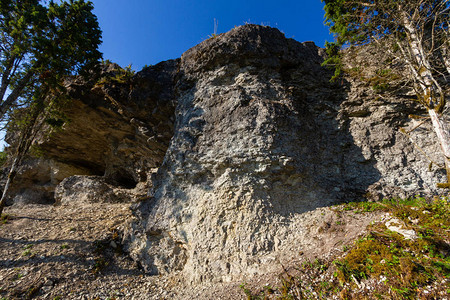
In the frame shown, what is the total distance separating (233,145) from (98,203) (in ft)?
34.5

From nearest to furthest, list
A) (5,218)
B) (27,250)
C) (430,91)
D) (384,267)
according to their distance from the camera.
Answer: (384,267) < (430,91) < (27,250) < (5,218)

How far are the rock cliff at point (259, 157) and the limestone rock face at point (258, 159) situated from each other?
0.14 feet

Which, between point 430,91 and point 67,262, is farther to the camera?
point 67,262

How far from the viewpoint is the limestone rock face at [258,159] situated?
7.48m

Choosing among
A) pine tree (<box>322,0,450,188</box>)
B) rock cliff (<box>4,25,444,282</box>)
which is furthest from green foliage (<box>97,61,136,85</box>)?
pine tree (<box>322,0,450,188</box>)

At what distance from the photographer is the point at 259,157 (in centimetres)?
801

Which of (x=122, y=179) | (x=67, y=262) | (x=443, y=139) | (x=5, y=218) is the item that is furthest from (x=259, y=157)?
(x=122, y=179)

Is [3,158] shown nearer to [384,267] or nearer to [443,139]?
[384,267]

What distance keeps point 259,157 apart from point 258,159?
0.30 feet

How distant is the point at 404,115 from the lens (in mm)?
9141

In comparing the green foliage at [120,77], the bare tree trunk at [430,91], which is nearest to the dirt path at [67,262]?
the green foliage at [120,77]

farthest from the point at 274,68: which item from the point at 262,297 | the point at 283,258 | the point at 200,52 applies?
the point at 262,297

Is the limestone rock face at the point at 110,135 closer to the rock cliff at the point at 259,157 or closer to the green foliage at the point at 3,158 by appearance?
the rock cliff at the point at 259,157

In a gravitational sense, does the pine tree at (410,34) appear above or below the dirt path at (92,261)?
above
